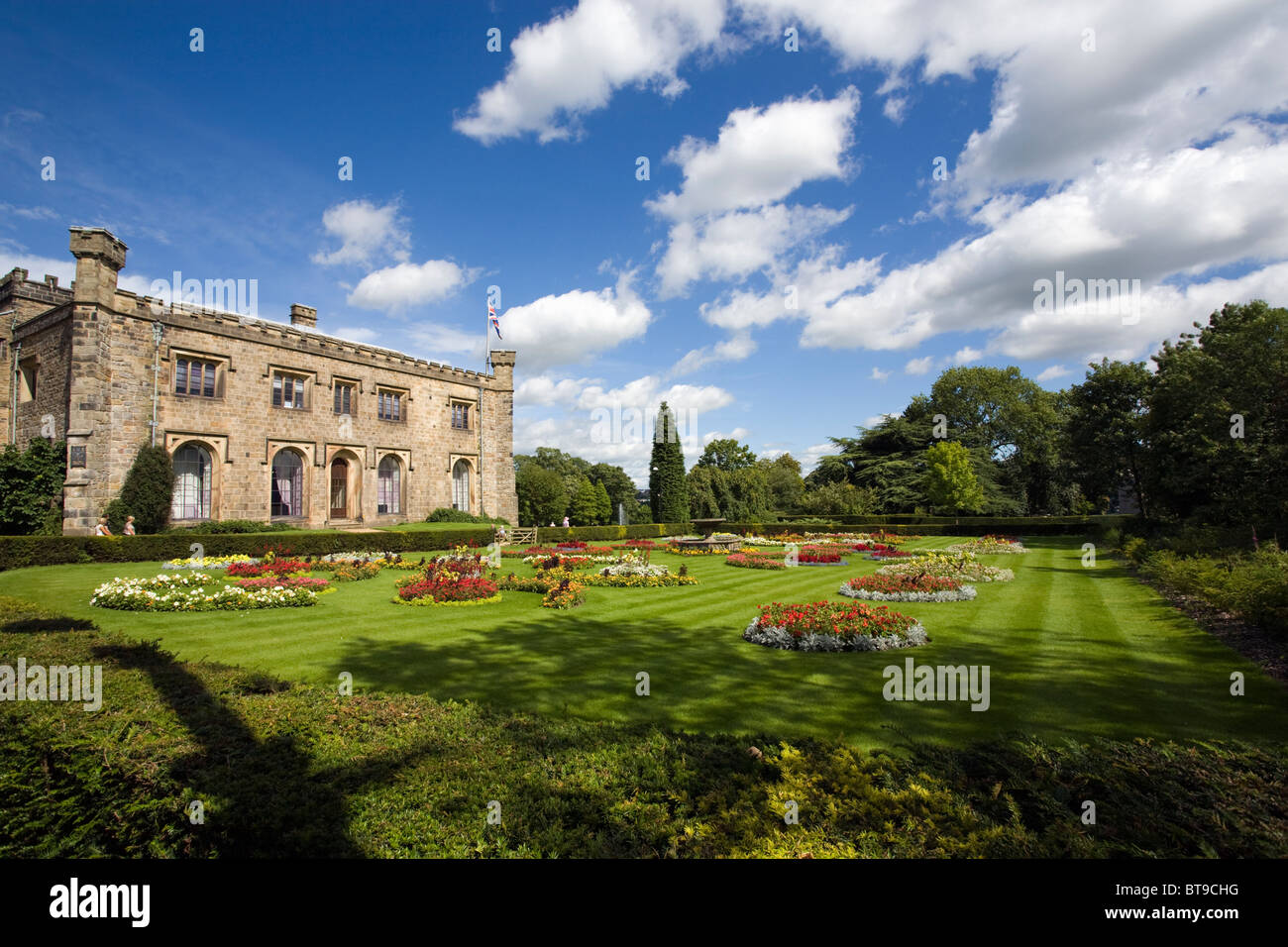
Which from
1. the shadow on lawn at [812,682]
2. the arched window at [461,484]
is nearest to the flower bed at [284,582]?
the shadow on lawn at [812,682]

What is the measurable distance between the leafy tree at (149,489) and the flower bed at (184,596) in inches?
479

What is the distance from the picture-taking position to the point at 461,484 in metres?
37.0

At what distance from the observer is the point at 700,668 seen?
8.18 m

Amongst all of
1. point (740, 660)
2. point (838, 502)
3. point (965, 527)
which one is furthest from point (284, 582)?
point (838, 502)

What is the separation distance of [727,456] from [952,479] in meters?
36.1

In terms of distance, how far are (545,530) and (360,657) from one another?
85.4 feet

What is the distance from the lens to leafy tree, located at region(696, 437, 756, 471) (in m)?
75.7

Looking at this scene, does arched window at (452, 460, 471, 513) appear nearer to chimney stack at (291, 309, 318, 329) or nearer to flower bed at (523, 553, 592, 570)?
chimney stack at (291, 309, 318, 329)

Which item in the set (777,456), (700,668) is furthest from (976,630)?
(777,456)

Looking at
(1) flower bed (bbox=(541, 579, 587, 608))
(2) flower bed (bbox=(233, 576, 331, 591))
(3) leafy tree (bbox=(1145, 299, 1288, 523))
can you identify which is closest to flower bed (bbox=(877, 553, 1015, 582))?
(3) leafy tree (bbox=(1145, 299, 1288, 523))

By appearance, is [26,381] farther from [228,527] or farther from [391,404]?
[391,404]

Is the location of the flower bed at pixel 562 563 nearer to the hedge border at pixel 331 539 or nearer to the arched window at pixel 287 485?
the hedge border at pixel 331 539
